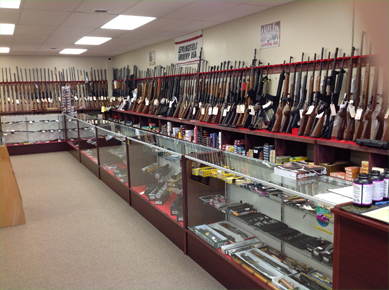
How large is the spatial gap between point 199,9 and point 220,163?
2923 mm

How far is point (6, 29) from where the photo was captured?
19.6ft

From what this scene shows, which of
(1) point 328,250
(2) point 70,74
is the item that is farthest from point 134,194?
(2) point 70,74

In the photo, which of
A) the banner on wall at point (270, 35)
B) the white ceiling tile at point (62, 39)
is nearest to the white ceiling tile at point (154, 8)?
the banner on wall at point (270, 35)

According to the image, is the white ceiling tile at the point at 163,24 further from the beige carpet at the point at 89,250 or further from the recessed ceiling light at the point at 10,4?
the beige carpet at the point at 89,250

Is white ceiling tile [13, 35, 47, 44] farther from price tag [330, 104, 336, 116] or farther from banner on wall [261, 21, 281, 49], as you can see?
price tag [330, 104, 336, 116]

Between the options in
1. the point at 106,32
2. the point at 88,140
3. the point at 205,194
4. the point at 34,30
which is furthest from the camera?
the point at 88,140

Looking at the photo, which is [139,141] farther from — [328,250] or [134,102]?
[134,102]

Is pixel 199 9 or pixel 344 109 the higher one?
pixel 199 9

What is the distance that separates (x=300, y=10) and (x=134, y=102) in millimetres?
5506

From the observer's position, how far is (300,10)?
4531 mm

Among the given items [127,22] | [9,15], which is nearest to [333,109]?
[127,22]

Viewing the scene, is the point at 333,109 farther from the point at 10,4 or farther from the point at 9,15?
the point at 9,15

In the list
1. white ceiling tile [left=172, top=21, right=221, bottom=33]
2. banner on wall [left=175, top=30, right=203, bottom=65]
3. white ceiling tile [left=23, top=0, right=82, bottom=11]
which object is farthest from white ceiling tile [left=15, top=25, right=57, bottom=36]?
banner on wall [left=175, top=30, right=203, bottom=65]

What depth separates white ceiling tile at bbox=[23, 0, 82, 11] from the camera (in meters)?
4.31
